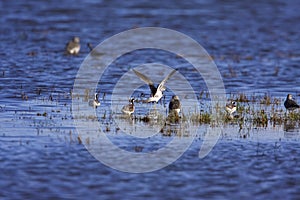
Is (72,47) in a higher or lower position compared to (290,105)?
higher

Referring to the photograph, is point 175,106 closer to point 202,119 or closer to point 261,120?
point 202,119

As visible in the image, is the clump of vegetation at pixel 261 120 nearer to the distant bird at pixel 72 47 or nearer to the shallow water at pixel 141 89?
the shallow water at pixel 141 89

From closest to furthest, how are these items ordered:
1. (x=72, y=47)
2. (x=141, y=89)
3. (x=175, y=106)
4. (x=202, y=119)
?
(x=202, y=119), (x=175, y=106), (x=141, y=89), (x=72, y=47)

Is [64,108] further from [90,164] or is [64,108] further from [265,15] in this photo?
[265,15]

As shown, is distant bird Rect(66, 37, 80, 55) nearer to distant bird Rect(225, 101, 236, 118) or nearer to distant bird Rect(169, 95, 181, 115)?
distant bird Rect(169, 95, 181, 115)

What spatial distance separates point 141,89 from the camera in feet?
64.5

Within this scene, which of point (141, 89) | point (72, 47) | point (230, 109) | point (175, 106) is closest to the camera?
point (230, 109)

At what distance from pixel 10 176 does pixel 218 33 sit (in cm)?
2039

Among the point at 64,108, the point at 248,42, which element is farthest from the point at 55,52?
the point at 64,108

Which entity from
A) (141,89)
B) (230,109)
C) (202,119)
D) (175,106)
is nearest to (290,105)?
(230,109)

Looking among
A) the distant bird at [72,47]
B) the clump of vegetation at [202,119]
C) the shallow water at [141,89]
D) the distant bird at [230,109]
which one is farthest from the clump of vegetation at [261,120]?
the distant bird at [72,47]

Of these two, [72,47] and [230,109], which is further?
[72,47]

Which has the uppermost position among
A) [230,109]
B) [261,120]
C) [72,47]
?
[72,47]

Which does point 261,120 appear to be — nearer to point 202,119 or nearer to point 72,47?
point 202,119
